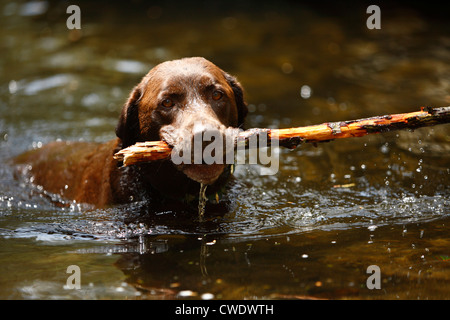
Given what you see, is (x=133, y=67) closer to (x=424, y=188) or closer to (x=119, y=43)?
(x=119, y=43)

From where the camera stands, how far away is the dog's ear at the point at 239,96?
501cm

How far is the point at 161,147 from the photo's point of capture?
397 cm

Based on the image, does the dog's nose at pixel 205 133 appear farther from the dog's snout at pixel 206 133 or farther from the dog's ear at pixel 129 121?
the dog's ear at pixel 129 121

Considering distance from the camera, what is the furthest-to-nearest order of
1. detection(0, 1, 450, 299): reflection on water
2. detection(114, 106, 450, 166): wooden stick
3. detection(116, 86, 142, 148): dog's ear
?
detection(116, 86, 142, 148): dog's ear < detection(114, 106, 450, 166): wooden stick < detection(0, 1, 450, 299): reflection on water

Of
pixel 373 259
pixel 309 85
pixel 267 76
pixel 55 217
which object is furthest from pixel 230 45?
pixel 373 259

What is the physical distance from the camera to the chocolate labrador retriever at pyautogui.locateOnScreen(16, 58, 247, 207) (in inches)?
158

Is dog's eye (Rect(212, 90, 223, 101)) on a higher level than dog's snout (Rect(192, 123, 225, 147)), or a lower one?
higher

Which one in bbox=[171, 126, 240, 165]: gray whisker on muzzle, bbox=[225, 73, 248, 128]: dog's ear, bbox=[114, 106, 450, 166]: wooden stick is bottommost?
bbox=[171, 126, 240, 165]: gray whisker on muzzle
